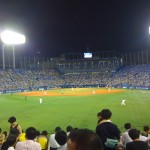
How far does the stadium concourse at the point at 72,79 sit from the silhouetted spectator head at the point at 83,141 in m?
71.1

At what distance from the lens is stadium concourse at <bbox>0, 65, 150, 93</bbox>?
79.4 m

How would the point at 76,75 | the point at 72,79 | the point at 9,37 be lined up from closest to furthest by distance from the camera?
the point at 9,37 < the point at 72,79 < the point at 76,75

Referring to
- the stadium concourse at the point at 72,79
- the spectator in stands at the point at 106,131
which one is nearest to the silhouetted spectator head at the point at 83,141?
the spectator in stands at the point at 106,131

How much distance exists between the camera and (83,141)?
9.21 ft

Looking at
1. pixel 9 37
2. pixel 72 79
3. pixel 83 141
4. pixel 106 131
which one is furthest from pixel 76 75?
pixel 83 141

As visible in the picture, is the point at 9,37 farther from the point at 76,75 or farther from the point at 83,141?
the point at 83,141

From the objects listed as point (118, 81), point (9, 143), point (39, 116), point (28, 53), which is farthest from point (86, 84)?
point (9, 143)

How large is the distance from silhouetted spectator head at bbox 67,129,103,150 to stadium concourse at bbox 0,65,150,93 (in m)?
71.1

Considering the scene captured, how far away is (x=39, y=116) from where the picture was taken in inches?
1137

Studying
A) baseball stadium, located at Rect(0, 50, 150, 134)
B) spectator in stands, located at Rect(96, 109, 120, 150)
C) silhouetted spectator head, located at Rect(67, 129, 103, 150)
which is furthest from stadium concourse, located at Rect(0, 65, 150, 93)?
silhouetted spectator head, located at Rect(67, 129, 103, 150)

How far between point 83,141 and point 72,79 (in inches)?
4071

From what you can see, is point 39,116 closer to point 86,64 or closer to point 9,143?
point 9,143

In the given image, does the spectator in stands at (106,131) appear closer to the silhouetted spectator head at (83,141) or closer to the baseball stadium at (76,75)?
the silhouetted spectator head at (83,141)

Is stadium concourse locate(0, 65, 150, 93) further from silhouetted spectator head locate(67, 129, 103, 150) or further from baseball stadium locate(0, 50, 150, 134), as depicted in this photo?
silhouetted spectator head locate(67, 129, 103, 150)
